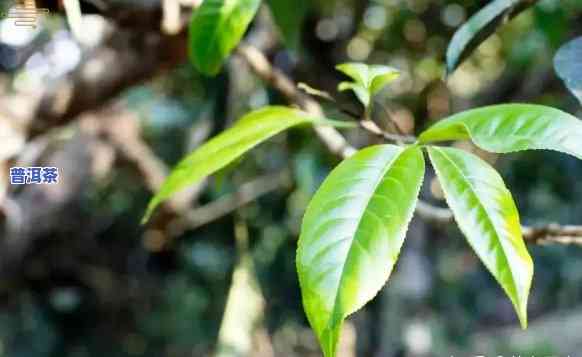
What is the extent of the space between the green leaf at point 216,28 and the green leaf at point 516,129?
0.22 meters

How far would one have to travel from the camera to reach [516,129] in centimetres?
39

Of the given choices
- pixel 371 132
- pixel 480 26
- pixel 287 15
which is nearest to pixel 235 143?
pixel 371 132

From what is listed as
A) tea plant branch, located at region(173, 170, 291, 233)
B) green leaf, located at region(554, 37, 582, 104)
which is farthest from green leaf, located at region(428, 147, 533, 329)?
tea plant branch, located at region(173, 170, 291, 233)

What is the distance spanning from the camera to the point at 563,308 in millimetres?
3217

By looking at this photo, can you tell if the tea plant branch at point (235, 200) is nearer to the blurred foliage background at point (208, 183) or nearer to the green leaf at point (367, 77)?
the blurred foliage background at point (208, 183)

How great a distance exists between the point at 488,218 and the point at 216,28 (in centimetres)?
32

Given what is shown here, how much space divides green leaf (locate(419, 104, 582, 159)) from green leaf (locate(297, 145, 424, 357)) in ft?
0.11

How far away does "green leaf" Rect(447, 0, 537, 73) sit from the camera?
527 millimetres

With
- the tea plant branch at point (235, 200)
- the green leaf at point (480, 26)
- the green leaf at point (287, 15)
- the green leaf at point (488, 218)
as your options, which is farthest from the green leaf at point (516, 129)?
the tea plant branch at point (235, 200)

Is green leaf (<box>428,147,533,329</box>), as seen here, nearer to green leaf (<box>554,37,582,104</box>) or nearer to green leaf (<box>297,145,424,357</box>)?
green leaf (<box>297,145,424,357</box>)

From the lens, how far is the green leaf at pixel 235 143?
1.47 ft

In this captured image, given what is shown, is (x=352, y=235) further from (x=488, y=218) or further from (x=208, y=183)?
(x=208, y=183)

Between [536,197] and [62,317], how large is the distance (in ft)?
4.94

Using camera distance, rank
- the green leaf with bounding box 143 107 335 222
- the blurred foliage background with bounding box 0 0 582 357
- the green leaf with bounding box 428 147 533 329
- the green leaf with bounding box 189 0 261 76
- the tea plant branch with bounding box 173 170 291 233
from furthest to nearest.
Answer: the tea plant branch with bounding box 173 170 291 233 < the blurred foliage background with bounding box 0 0 582 357 < the green leaf with bounding box 189 0 261 76 < the green leaf with bounding box 143 107 335 222 < the green leaf with bounding box 428 147 533 329
